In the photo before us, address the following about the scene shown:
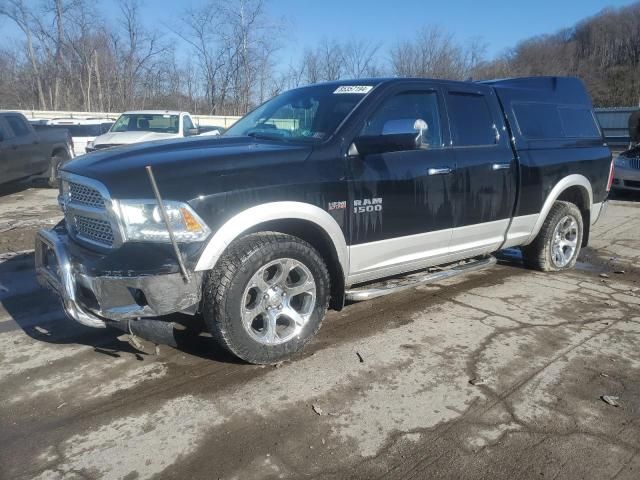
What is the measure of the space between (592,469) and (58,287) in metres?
3.15

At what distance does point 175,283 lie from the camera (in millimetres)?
3049

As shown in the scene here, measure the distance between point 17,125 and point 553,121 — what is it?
1102cm

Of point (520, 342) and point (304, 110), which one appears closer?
point (520, 342)

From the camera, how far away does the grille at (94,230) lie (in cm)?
325

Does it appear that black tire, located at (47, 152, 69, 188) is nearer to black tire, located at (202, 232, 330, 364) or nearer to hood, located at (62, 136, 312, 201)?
hood, located at (62, 136, 312, 201)

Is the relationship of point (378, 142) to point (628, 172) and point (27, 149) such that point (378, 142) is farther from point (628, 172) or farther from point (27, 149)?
point (27, 149)

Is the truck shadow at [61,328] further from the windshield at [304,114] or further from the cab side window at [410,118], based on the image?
the cab side window at [410,118]

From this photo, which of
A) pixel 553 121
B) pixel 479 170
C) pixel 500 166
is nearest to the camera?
pixel 479 170

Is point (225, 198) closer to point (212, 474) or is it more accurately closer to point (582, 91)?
point (212, 474)

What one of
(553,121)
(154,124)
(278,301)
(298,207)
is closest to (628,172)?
(553,121)

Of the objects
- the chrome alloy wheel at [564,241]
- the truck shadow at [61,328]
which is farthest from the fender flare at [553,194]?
the truck shadow at [61,328]

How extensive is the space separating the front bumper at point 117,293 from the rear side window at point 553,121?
3.74 meters

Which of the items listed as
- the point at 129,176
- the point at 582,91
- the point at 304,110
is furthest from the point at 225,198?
the point at 582,91

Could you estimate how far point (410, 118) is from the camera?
4.29 meters
